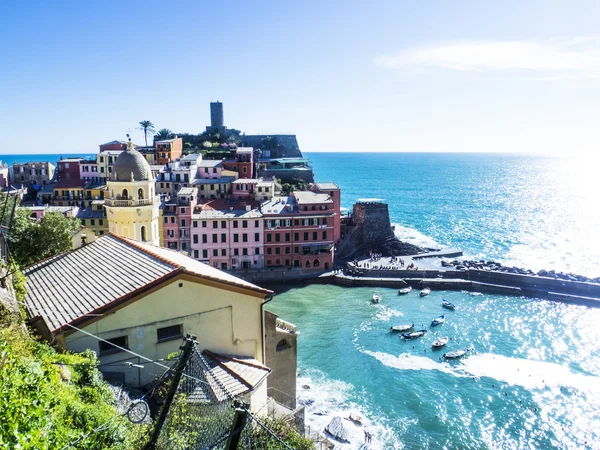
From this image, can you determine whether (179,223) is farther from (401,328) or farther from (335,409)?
(335,409)

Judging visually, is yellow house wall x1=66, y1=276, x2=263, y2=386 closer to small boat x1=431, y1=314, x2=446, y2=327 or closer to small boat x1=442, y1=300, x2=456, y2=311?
small boat x1=431, y1=314, x2=446, y2=327

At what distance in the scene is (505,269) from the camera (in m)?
68.4

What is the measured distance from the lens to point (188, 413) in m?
10.9

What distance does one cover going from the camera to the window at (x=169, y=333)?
643 inches

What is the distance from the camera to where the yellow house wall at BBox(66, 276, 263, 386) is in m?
15.6

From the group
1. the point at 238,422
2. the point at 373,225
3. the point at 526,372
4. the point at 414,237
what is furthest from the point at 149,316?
the point at 414,237

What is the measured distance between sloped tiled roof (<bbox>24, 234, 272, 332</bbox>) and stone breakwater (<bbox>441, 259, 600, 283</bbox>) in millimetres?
56442

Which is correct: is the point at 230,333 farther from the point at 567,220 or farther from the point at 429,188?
the point at 429,188

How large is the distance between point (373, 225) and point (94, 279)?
6633cm

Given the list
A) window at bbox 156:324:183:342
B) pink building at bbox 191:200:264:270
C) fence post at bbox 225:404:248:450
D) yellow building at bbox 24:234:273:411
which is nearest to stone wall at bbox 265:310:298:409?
yellow building at bbox 24:234:273:411

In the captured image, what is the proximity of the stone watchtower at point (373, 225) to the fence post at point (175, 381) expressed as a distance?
71.6m

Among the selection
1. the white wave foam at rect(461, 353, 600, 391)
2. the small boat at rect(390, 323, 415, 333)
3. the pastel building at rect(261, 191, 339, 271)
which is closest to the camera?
the white wave foam at rect(461, 353, 600, 391)

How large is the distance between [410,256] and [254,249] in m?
25.4

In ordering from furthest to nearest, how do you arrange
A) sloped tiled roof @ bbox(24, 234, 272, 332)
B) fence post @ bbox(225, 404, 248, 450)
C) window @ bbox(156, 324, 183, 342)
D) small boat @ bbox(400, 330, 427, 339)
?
1. small boat @ bbox(400, 330, 427, 339)
2. window @ bbox(156, 324, 183, 342)
3. sloped tiled roof @ bbox(24, 234, 272, 332)
4. fence post @ bbox(225, 404, 248, 450)
